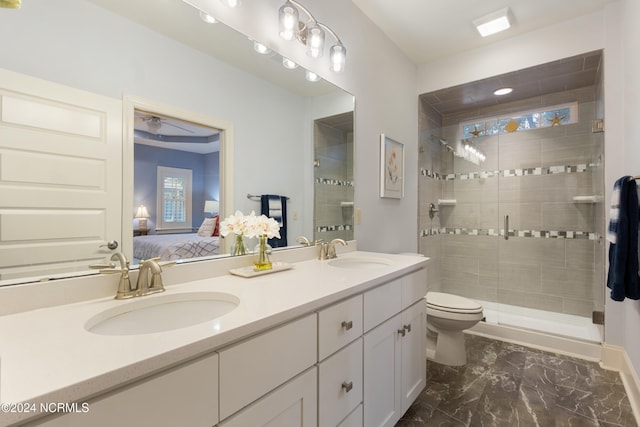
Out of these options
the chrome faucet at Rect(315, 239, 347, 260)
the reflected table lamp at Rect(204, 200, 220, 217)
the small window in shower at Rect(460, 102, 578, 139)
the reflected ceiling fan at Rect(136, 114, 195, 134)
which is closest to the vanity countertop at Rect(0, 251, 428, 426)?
the reflected table lamp at Rect(204, 200, 220, 217)

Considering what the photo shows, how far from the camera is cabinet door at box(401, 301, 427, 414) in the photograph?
5.07ft

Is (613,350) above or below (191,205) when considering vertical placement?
below

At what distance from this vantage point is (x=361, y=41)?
7.25 feet

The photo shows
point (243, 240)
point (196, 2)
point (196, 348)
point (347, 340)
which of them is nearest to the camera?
point (196, 348)

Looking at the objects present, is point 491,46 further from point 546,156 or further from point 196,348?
point 196,348

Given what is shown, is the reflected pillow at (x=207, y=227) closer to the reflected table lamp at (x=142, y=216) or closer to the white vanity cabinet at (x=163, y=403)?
the reflected table lamp at (x=142, y=216)

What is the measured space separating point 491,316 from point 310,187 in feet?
7.54

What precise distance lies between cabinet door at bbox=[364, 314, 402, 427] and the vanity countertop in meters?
0.35

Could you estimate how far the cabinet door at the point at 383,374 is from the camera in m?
1.26

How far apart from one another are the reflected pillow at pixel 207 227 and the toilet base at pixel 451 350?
1.86 metres

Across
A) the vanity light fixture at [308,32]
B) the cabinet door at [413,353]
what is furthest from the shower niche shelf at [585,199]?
the vanity light fixture at [308,32]

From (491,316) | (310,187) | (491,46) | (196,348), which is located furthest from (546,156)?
(196,348)

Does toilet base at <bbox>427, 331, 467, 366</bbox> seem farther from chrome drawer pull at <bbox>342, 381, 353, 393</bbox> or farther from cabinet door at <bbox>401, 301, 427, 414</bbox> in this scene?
chrome drawer pull at <bbox>342, 381, 353, 393</bbox>

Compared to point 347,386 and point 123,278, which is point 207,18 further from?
point 347,386
